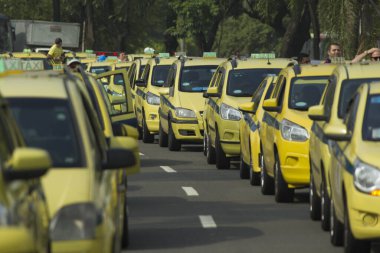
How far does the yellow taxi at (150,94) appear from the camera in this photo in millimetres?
32750

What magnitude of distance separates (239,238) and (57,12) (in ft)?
208

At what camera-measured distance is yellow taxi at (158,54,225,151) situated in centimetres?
2855

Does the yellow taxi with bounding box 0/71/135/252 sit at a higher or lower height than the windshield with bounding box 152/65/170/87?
higher

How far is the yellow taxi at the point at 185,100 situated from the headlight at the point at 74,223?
64.2 feet

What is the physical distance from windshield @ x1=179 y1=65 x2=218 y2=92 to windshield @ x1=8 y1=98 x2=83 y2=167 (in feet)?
61.0

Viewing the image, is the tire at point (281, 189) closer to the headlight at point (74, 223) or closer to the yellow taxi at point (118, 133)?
the yellow taxi at point (118, 133)

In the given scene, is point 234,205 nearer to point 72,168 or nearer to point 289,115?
point 289,115

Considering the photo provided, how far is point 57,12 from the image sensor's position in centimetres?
7675

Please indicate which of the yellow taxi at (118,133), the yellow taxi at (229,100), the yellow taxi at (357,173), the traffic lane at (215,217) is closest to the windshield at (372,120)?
the yellow taxi at (357,173)

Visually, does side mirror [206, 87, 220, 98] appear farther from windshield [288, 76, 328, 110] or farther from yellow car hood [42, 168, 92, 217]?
yellow car hood [42, 168, 92, 217]

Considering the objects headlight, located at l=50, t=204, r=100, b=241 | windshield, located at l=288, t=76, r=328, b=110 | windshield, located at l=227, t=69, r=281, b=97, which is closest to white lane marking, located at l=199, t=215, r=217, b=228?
windshield, located at l=288, t=76, r=328, b=110

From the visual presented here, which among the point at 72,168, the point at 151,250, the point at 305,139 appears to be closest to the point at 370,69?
the point at 305,139

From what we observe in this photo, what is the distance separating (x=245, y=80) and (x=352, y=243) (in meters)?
13.2

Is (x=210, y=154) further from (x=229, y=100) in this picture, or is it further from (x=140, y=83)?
(x=140, y=83)
